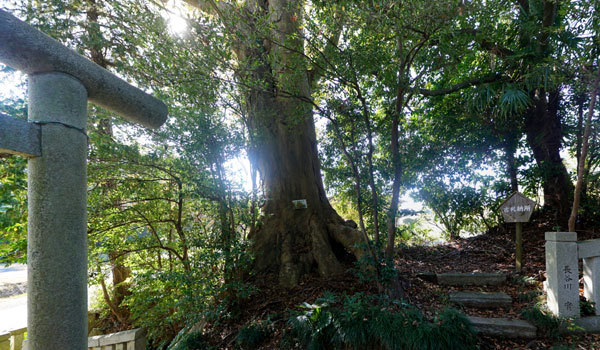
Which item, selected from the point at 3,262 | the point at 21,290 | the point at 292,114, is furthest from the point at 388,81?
the point at 21,290

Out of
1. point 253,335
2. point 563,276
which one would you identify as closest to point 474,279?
point 563,276

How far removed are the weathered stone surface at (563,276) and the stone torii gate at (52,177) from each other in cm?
456

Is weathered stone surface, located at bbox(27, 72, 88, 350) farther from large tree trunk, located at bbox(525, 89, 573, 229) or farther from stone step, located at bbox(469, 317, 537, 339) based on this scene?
large tree trunk, located at bbox(525, 89, 573, 229)

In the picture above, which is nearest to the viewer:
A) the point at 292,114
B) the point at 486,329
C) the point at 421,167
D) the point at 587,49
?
the point at 486,329

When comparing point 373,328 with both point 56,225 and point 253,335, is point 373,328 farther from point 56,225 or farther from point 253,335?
point 56,225

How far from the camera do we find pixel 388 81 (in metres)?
3.71

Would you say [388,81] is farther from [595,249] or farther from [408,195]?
[408,195]

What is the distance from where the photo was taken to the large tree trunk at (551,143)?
5.71 meters

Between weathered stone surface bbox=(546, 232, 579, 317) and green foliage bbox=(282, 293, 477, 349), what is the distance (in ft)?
4.47

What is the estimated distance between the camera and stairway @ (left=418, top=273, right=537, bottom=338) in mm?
3100

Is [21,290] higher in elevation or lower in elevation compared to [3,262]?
lower

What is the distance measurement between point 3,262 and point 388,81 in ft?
17.8

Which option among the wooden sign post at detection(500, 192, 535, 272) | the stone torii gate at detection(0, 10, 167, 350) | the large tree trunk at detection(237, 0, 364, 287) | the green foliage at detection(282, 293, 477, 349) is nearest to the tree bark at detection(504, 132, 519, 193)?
the wooden sign post at detection(500, 192, 535, 272)

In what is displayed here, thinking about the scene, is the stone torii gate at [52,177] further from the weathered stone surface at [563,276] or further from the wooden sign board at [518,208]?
the wooden sign board at [518,208]
